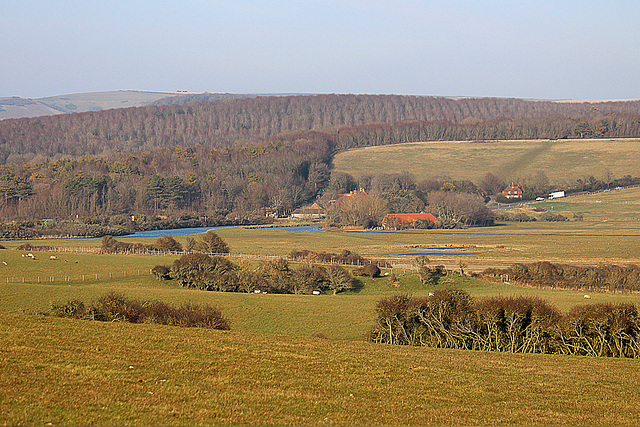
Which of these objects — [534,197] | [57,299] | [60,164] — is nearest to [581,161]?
[534,197]

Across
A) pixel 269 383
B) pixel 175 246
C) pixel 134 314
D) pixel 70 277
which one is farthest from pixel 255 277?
pixel 269 383

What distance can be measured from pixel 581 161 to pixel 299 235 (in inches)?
4316

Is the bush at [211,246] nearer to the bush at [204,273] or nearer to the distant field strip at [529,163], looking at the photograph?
the bush at [204,273]

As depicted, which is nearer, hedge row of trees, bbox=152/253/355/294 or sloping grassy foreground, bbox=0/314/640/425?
sloping grassy foreground, bbox=0/314/640/425

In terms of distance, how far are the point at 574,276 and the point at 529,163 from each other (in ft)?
449

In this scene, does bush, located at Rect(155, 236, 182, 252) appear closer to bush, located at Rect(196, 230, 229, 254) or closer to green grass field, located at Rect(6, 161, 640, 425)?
bush, located at Rect(196, 230, 229, 254)

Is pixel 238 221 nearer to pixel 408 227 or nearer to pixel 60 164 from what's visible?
pixel 408 227

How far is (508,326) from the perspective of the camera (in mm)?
23703

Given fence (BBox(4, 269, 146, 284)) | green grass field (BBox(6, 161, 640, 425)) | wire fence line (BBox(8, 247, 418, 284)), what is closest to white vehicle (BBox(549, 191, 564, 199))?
wire fence line (BBox(8, 247, 418, 284))

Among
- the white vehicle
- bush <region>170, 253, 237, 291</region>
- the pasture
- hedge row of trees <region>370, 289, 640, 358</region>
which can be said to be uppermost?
the pasture

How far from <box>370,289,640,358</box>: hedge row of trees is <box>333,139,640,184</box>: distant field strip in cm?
15328

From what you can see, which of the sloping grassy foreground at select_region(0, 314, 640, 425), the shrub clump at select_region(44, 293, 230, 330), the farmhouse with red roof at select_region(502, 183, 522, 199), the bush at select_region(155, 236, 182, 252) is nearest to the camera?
the sloping grassy foreground at select_region(0, 314, 640, 425)

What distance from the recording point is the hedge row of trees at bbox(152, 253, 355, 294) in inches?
1916

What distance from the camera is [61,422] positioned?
9820 millimetres
